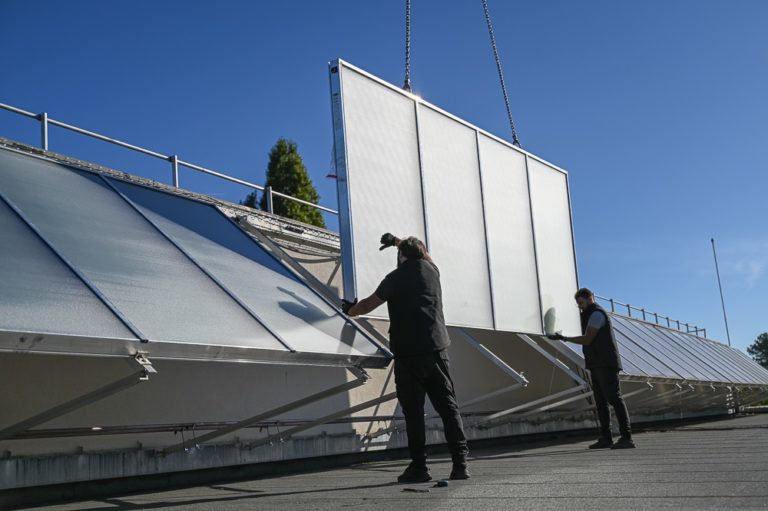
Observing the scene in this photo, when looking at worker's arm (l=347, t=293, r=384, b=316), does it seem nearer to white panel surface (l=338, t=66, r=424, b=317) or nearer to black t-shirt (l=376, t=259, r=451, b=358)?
black t-shirt (l=376, t=259, r=451, b=358)

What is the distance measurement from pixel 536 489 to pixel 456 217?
17.4 ft

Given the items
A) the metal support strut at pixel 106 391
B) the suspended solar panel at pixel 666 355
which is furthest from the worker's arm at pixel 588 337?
the metal support strut at pixel 106 391

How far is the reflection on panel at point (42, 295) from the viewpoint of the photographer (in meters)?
3.91

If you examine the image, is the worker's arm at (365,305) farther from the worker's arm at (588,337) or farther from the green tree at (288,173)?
the green tree at (288,173)

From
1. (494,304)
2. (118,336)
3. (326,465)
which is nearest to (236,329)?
(118,336)

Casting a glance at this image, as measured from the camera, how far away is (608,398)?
26.2ft

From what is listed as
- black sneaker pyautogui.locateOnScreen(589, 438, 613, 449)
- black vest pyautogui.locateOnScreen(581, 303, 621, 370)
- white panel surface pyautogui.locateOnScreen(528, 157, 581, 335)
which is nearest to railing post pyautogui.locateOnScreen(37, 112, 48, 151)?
black vest pyautogui.locateOnScreen(581, 303, 621, 370)

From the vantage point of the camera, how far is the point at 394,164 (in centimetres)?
810

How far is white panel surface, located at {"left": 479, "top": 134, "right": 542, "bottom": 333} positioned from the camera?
9742 millimetres

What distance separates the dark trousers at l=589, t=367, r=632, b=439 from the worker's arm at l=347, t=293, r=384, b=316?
3.15m

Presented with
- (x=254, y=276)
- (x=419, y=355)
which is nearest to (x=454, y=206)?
(x=254, y=276)

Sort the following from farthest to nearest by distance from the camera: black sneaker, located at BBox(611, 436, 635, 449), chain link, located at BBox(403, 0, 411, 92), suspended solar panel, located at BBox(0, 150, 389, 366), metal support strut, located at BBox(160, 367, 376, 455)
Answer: chain link, located at BBox(403, 0, 411, 92) → black sneaker, located at BBox(611, 436, 635, 449) → metal support strut, located at BBox(160, 367, 376, 455) → suspended solar panel, located at BBox(0, 150, 389, 366)

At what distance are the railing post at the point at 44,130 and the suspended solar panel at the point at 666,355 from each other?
23.8 ft

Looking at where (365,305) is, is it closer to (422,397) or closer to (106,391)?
(422,397)
